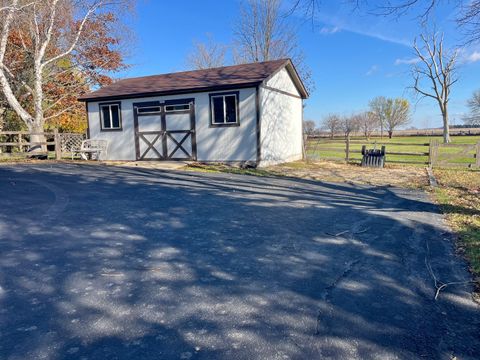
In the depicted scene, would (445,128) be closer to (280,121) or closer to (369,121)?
(369,121)

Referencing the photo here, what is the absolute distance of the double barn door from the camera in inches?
571

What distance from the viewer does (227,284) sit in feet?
10.4

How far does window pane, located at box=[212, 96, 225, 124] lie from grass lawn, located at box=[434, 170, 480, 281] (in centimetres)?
841

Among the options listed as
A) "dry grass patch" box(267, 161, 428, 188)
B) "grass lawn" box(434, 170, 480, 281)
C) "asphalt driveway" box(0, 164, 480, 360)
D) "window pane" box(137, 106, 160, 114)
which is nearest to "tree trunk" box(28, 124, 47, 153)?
"window pane" box(137, 106, 160, 114)

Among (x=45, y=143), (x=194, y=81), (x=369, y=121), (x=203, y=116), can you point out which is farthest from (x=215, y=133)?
(x=369, y=121)

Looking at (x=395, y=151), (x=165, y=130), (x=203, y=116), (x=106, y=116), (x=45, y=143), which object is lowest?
(x=395, y=151)

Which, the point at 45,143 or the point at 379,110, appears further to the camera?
the point at 379,110

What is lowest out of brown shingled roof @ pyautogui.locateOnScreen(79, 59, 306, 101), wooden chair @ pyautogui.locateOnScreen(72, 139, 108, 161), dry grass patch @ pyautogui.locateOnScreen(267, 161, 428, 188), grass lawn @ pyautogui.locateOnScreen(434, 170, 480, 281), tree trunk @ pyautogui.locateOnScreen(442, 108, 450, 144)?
grass lawn @ pyautogui.locateOnScreen(434, 170, 480, 281)

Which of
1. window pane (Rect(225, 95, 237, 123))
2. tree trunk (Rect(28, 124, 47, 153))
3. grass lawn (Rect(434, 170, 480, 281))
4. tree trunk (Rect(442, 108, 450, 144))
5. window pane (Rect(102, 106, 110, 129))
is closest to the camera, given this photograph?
grass lawn (Rect(434, 170, 480, 281))

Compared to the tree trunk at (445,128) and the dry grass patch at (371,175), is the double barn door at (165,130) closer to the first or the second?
the dry grass patch at (371,175)

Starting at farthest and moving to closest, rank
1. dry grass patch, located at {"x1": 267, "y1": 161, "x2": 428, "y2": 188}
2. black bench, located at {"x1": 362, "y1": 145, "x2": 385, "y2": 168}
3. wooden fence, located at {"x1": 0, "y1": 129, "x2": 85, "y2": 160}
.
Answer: wooden fence, located at {"x1": 0, "y1": 129, "x2": 85, "y2": 160}, black bench, located at {"x1": 362, "y1": 145, "x2": 385, "y2": 168}, dry grass patch, located at {"x1": 267, "y1": 161, "x2": 428, "y2": 188}

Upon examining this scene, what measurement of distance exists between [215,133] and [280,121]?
136 inches

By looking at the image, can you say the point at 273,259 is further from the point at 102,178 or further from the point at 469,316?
the point at 102,178

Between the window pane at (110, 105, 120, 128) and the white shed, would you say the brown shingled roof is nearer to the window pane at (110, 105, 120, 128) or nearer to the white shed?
the white shed
